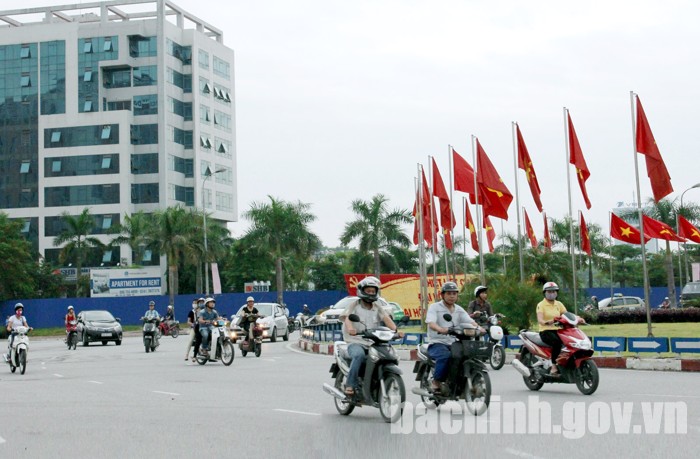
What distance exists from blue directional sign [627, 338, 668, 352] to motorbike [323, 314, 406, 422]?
1080 centimetres

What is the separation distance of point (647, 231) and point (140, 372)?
21282 mm

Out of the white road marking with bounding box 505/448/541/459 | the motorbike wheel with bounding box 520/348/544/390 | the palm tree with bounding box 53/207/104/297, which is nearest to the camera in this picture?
the white road marking with bounding box 505/448/541/459

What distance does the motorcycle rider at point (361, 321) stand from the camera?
1123cm

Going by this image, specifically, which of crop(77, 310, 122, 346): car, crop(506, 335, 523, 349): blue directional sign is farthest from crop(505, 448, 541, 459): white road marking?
crop(77, 310, 122, 346): car

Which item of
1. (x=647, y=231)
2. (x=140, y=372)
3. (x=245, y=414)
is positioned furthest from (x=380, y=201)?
(x=245, y=414)

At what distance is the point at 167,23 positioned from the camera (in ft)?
304

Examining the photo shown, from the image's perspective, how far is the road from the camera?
889 cm

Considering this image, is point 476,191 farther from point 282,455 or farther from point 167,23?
point 167,23

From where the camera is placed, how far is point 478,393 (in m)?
11.3

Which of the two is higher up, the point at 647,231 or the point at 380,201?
the point at 380,201

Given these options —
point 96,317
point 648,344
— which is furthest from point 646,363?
point 96,317

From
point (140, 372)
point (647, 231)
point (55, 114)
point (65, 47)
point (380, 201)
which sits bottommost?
point (140, 372)

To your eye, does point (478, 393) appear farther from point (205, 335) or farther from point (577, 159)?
point (577, 159)

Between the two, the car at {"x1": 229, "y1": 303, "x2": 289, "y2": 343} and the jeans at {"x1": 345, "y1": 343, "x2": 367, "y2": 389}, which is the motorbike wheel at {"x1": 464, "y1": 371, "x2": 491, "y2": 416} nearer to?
the jeans at {"x1": 345, "y1": 343, "x2": 367, "y2": 389}
